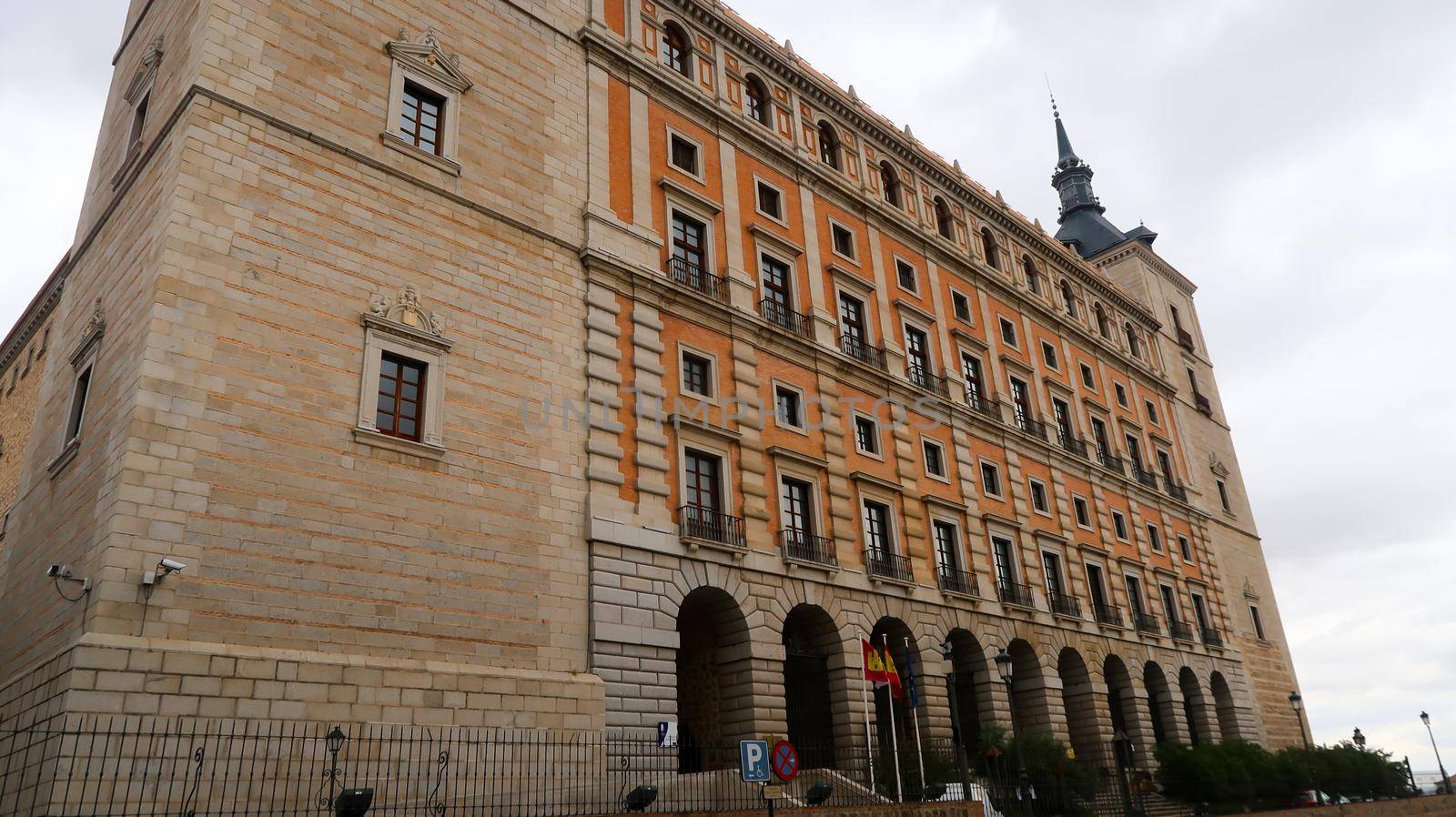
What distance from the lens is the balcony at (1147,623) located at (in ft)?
114

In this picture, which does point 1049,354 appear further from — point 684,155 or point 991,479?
point 684,155

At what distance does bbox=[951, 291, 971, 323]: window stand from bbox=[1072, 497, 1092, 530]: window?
701 centimetres

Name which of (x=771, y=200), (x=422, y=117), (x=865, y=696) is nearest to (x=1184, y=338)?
(x=771, y=200)

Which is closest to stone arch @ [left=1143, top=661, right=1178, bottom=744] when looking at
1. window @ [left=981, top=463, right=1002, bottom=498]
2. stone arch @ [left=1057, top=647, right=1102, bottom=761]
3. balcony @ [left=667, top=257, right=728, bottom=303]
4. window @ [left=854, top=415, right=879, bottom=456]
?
stone arch @ [left=1057, top=647, right=1102, bottom=761]

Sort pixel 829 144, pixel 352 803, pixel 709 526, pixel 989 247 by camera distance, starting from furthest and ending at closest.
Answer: pixel 989 247 → pixel 829 144 → pixel 709 526 → pixel 352 803

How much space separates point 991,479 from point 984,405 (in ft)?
7.95

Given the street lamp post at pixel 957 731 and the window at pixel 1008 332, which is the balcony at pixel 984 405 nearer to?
the window at pixel 1008 332

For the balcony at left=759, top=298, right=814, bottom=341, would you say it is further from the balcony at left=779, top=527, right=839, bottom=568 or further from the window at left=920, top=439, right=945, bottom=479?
the balcony at left=779, top=527, right=839, bottom=568

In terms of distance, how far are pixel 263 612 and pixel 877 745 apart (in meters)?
13.2

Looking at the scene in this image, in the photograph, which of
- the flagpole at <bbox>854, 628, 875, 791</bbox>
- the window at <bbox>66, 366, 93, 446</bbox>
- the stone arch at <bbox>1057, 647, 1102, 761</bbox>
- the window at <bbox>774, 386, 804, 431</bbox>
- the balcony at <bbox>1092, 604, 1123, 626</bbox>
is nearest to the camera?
the window at <bbox>66, 366, 93, 446</bbox>

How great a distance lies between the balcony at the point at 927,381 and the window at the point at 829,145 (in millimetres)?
6714

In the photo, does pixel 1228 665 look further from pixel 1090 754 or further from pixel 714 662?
pixel 714 662

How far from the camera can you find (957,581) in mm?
27594

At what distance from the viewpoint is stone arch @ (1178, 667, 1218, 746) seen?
36438 mm
